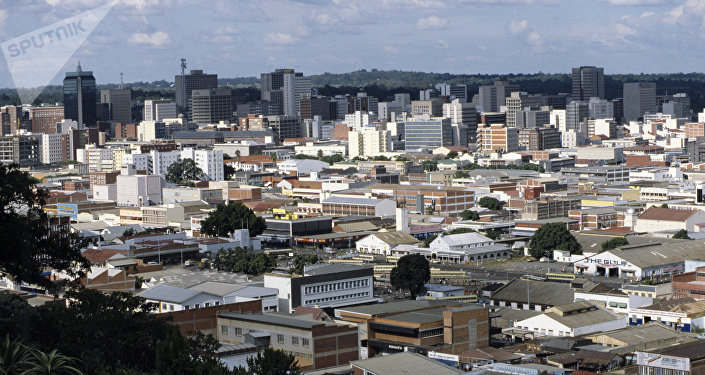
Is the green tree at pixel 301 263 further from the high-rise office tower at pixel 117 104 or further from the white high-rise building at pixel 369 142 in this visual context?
the high-rise office tower at pixel 117 104

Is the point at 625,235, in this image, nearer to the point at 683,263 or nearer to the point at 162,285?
the point at 683,263

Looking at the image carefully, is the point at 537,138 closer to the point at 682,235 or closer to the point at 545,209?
the point at 545,209

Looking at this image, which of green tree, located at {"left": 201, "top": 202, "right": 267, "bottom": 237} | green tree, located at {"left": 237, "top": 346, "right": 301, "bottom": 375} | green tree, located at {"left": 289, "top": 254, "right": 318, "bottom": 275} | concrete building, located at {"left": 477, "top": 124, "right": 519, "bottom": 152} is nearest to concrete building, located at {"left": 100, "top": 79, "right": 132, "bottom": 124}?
concrete building, located at {"left": 477, "top": 124, "right": 519, "bottom": 152}

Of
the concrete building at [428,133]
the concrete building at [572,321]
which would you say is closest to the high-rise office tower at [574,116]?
the concrete building at [428,133]

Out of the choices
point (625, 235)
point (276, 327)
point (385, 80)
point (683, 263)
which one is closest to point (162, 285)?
point (276, 327)

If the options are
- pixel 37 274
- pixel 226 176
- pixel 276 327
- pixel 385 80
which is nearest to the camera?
pixel 37 274

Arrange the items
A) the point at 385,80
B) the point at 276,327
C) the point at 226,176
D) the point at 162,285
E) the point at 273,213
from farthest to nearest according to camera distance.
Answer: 1. the point at 385,80
2. the point at 226,176
3. the point at 273,213
4. the point at 162,285
5. the point at 276,327

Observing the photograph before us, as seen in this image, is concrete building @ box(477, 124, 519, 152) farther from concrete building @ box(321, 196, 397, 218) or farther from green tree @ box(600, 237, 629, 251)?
green tree @ box(600, 237, 629, 251)
